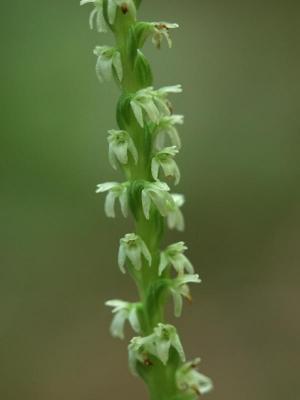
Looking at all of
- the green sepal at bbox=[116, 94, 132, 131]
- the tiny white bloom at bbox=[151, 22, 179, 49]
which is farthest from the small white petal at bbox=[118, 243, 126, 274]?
the tiny white bloom at bbox=[151, 22, 179, 49]

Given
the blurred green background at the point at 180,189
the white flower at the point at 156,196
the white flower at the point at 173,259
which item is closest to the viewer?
the white flower at the point at 156,196

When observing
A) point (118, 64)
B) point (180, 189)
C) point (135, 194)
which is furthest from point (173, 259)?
point (180, 189)

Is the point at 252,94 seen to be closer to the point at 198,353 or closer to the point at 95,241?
the point at 95,241

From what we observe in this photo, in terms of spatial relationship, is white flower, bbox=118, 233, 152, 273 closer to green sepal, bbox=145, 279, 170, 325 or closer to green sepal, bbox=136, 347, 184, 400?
green sepal, bbox=145, 279, 170, 325

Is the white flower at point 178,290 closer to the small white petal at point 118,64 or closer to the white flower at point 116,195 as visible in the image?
the white flower at point 116,195

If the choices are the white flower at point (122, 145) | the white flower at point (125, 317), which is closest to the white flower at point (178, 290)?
the white flower at point (125, 317)

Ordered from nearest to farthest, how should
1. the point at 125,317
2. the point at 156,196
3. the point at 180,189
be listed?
the point at 156,196
the point at 125,317
the point at 180,189

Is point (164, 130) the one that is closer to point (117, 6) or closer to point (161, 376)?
point (117, 6)
